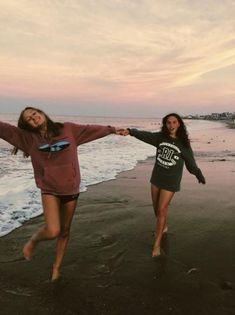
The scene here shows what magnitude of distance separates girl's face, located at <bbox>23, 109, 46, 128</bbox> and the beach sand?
1.75 metres

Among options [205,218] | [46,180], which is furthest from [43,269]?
[205,218]

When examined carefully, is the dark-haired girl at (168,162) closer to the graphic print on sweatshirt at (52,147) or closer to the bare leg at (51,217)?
the graphic print on sweatshirt at (52,147)

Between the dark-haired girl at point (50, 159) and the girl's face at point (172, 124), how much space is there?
5.42ft

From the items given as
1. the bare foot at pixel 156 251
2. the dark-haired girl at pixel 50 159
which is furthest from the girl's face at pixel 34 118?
the bare foot at pixel 156 251

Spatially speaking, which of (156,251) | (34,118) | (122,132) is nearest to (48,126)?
(34,118)

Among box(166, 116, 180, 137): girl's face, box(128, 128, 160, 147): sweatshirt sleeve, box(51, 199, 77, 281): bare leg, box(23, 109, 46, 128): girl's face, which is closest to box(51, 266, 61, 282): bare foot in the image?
box(51, 199, 77, 281): bare leg

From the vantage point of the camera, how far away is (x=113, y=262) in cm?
503

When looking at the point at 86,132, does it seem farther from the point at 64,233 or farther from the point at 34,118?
the point at 64,233

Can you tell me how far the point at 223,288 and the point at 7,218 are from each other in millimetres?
4171

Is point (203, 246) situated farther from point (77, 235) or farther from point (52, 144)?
point (52, 144)

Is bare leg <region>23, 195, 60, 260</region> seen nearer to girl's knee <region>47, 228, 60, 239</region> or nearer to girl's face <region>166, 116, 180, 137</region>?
girl's knee <region>47, 228, 60, 239</region>

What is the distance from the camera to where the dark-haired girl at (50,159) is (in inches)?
167

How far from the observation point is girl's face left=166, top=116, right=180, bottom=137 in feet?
18.2

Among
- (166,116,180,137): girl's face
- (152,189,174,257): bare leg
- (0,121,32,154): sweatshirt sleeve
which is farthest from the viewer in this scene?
(166,116,180,137): girl's face
